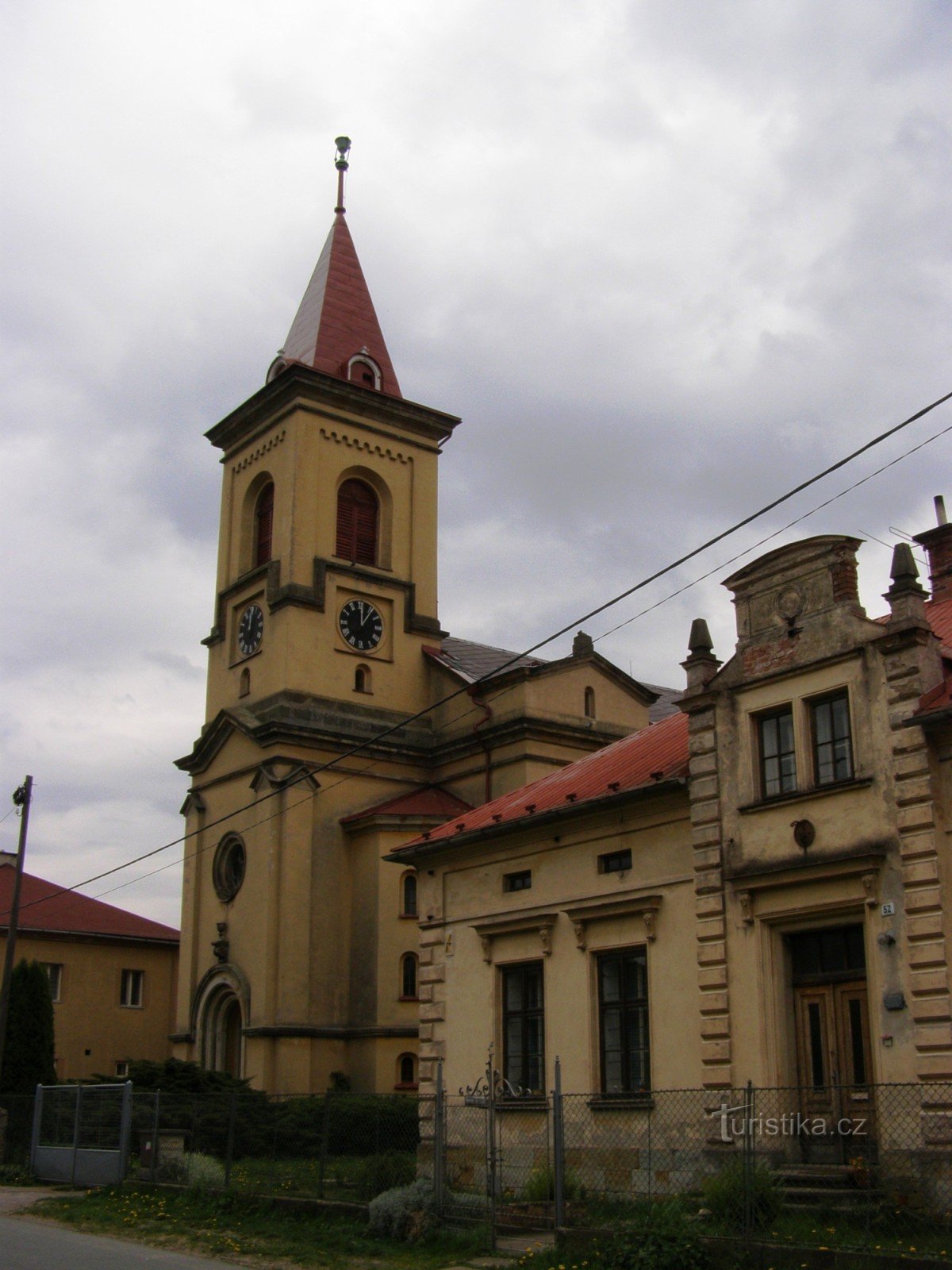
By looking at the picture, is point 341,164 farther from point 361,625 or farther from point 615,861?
point 615,861

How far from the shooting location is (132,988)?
4809cm

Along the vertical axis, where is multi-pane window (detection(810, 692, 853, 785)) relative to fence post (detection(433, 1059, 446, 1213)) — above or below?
above

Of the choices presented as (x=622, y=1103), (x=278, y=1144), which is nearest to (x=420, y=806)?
(x=278, y=1144)

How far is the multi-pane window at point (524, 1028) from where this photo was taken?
21266 mm

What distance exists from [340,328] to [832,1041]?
3331 centimetres

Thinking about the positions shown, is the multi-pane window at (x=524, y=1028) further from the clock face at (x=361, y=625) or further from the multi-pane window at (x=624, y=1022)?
the clock face at (x=361, y=625)

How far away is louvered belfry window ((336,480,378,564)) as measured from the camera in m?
41.8

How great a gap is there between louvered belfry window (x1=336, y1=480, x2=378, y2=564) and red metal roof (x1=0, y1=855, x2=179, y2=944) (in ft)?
50.8

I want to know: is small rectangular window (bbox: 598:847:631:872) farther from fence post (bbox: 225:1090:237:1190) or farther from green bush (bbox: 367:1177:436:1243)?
fence post (bbox: 225:1090:237:1190)

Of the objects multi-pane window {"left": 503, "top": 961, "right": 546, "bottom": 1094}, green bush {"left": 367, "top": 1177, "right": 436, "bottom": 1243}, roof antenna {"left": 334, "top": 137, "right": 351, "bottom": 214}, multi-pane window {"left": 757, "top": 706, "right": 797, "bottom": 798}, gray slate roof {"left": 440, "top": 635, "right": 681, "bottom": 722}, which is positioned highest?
roof antenna {"left": 334, "top": 137, "right": 351, "bottom": 214}

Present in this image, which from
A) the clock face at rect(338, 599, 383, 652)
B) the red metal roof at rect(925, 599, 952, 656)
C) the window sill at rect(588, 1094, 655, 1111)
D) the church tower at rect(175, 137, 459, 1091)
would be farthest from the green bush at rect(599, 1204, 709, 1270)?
the clock face at rect(338, 599, 383, 652)

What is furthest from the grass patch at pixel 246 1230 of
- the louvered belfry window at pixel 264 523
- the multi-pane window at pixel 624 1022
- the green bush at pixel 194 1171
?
the louvered belfry window at pixel 264 523

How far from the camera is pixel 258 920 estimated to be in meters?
35.9

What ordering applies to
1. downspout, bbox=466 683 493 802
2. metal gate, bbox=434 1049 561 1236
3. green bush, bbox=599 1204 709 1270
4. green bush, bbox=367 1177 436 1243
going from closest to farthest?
green bush, bbox=599 1204 709 1270, green bush, bbox=367 1177 436 1243, metal gate, bbox=434 1049 561 1236, downspout, bbox=466 683 493 802
